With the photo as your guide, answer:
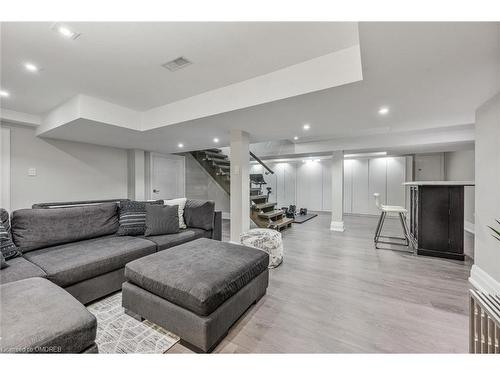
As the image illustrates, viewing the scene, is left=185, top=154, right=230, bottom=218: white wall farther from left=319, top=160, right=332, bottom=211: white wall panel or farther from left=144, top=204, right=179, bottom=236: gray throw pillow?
left=144, top=204, right=179, bottom=236: gray throw pillow

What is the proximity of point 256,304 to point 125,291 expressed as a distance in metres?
1.14

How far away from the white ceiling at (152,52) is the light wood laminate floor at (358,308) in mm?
2383

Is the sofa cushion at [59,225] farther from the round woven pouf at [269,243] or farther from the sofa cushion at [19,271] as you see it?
the round woven pouf at [269,243]

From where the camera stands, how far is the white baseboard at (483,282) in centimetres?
200

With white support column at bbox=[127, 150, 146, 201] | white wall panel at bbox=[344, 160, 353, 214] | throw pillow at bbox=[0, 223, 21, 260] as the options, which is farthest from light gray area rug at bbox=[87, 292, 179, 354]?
white wall panel at bbox=[344, 160, 353, 214]

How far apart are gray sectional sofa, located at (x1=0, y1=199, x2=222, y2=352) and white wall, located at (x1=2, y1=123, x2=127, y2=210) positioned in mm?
2263

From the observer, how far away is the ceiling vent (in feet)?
6.82

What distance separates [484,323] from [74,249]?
124 inches

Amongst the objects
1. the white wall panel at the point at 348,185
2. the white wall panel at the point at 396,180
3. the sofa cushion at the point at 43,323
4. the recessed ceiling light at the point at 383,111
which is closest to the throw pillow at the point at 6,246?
the sofa cushion at the point at 43,323

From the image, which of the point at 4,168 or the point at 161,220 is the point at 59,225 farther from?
the point at 4,168

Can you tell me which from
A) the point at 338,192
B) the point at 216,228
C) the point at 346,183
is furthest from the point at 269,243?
the point at 346,183

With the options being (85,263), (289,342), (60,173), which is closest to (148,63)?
(85,263)

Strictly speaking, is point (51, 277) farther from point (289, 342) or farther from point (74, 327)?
point (289, 342)

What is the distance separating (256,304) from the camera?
6.32 ft
